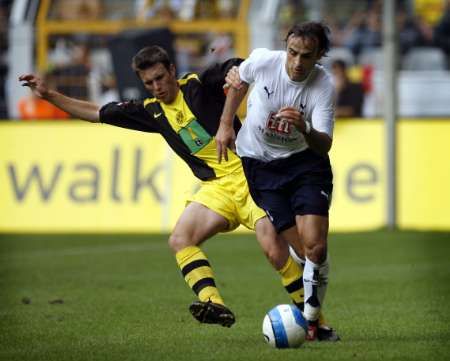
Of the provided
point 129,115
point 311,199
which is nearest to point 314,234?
point 311,199

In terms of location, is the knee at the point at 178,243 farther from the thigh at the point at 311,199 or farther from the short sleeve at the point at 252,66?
the short sleeve at the point at 252,66

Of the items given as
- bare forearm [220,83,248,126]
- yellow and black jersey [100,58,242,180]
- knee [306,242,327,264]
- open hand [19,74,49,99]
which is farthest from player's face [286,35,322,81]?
open hand [19,74,49,99]

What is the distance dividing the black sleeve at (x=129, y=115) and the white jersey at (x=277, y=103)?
2.69ft

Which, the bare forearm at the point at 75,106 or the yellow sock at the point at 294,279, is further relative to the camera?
the bare forearm at the point at 75,106

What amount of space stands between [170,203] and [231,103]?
900 centimetres

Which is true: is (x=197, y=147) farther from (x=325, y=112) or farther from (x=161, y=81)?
(x=325, y=112)

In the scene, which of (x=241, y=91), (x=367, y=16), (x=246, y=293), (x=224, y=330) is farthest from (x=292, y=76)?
(x=367, y=16)

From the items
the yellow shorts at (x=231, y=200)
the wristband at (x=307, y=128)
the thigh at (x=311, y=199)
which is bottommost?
the yellow shorts at (x=231, y=200)

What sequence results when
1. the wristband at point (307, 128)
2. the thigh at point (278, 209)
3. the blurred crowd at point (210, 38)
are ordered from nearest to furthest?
the wristband at point (307, 128) < the thigh at point (278, 209) < the blurred crowd at point (210, 38)

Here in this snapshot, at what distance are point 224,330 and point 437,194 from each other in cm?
839

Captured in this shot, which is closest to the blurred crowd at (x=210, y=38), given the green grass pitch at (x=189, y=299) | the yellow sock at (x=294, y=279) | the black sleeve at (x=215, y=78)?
the green grass pitch at (x=189, y=299)

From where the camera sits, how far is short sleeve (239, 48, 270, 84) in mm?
7676

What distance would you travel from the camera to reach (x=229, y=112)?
7.68 meters

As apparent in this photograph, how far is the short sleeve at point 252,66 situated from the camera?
25.2 feet
